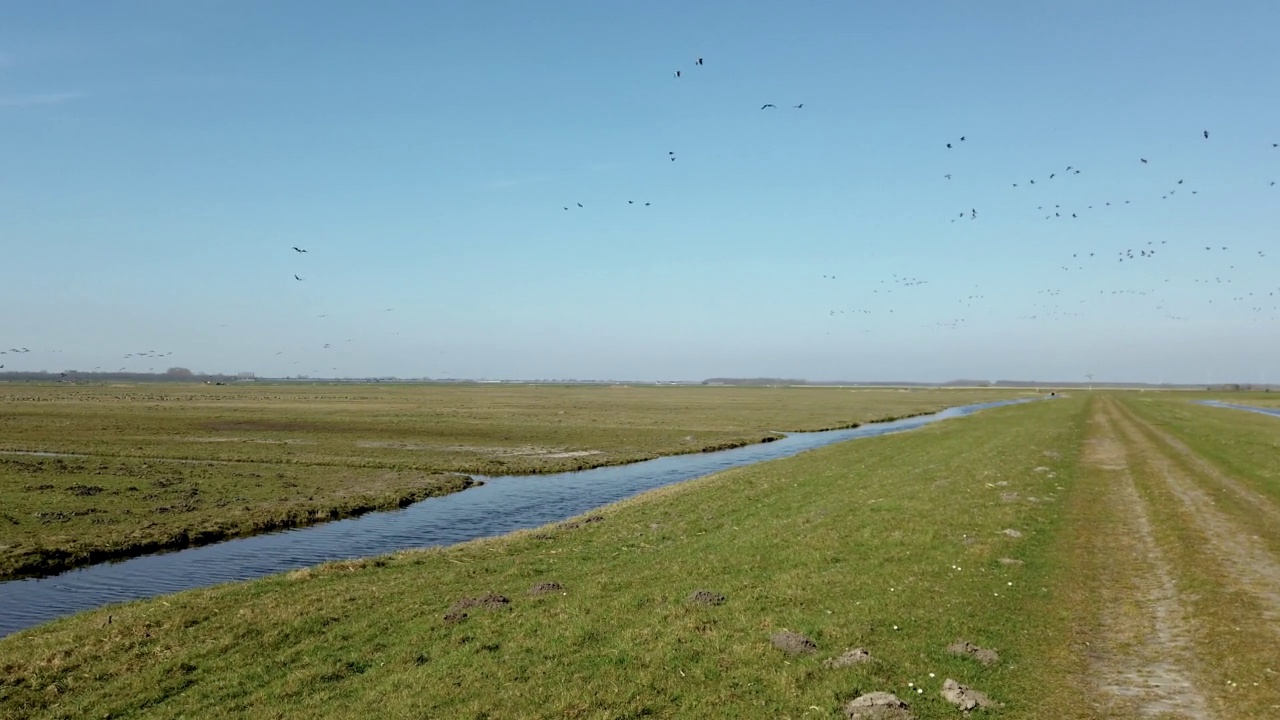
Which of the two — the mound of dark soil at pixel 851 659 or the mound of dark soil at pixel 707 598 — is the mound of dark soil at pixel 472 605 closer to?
the mound of dark soil at pixel 707 598

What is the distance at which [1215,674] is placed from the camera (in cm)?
1309

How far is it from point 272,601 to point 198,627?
7.81ft

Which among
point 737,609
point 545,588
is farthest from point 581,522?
point 737,609

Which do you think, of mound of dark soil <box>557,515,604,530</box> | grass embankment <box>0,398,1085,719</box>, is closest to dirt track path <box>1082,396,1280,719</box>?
grass embankment <box>0,398,1085,719</box>

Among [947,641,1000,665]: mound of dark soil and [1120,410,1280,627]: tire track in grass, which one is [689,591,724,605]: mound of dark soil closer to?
[947,641,1000,665]: mound of dark soil

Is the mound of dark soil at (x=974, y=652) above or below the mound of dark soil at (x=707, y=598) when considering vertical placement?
above

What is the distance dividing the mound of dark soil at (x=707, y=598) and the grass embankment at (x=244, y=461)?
2760cm

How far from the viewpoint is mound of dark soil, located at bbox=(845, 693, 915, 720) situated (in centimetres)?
1187

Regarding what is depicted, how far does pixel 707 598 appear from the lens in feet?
61.7

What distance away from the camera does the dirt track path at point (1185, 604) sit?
12.3 m

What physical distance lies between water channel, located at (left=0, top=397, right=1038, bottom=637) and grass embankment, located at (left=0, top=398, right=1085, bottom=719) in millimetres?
5213

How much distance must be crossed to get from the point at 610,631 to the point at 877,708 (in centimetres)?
679

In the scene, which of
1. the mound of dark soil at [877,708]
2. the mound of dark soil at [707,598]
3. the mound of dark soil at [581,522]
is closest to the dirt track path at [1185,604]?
the mound of dark soil at [877,708]

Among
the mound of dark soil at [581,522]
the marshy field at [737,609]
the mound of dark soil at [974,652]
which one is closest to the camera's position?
the marshy field at [737,609]
